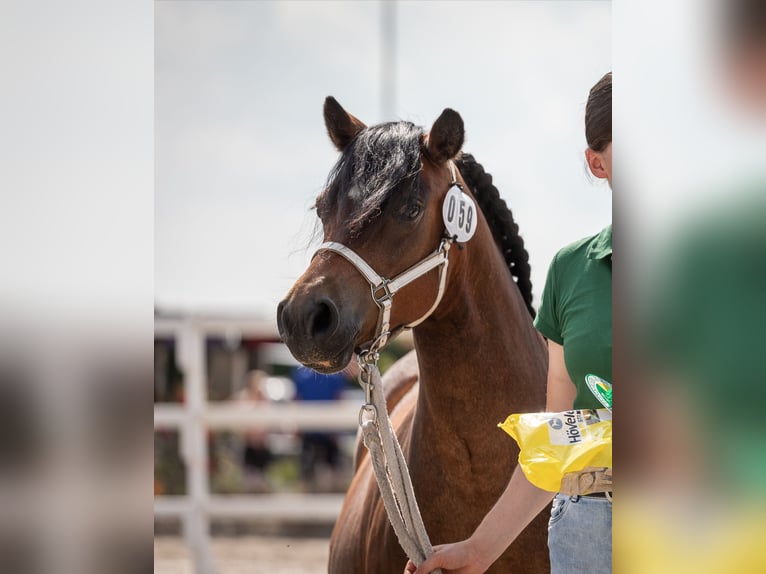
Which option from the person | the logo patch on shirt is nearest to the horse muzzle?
the person

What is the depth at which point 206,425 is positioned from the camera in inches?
219

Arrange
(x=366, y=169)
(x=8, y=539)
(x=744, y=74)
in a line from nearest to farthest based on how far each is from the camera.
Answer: (x=744, y=74)
(x=8, y=539)
(x=366, y=169)

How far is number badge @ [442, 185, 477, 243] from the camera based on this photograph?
6.74 feet

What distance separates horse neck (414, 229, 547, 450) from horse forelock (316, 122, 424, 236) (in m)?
0.30

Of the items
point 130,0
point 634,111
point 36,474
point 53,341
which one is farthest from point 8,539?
point 634,111

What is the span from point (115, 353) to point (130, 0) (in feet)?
1.33

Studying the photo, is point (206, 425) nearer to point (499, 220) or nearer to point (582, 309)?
point (499, 220)

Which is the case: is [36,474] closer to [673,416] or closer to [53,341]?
[53,341]

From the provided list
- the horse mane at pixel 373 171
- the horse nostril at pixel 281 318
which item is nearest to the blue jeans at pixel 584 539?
the horse nostril at pixel 281 318

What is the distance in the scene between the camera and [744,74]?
658 millimetres

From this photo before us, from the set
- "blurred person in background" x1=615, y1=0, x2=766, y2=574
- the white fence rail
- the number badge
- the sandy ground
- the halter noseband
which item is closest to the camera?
"blurred person in background" x1=615, y1=0, x2=766, y2=574

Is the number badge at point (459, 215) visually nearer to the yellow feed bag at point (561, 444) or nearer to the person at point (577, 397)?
the person at point (577, 397)

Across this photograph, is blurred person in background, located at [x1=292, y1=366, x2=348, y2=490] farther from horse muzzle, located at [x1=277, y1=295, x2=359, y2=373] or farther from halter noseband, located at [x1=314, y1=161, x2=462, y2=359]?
horse muzzle, located at [x1=277, y1=295, x2=359, y2=373]

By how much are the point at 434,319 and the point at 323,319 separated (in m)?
0.41
